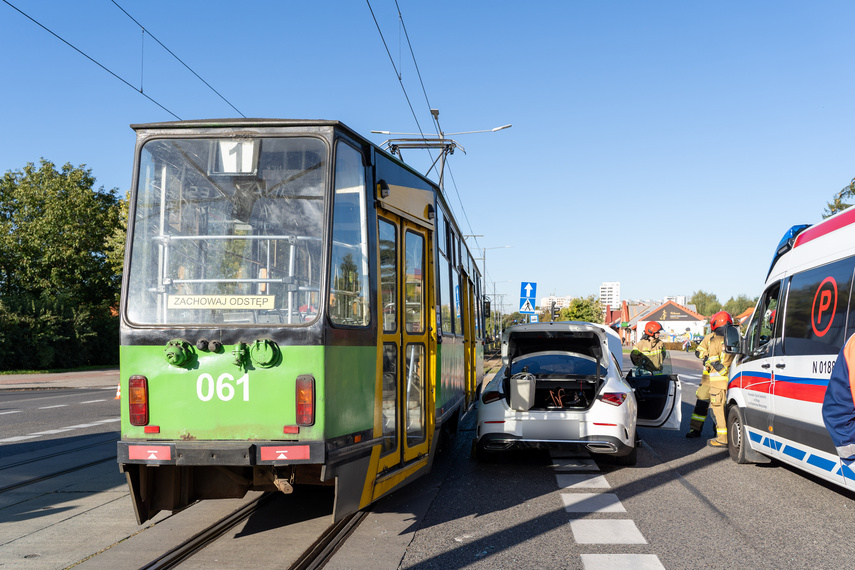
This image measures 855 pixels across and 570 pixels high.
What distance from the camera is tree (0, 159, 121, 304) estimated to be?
45.2 meters

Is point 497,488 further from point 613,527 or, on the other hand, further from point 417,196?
point 417,196

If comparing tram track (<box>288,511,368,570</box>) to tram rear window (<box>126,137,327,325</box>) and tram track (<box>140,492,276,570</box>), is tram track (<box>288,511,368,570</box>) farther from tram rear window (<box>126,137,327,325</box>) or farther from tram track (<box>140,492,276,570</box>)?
tram rear window (<box>126,137,327,325</box>)

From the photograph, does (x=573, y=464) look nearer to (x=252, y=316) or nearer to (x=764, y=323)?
(x=764, y=323)

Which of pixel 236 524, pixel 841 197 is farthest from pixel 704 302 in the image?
pixel 236 524

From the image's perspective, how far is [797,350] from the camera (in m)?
7.22

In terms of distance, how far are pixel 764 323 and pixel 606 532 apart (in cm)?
401

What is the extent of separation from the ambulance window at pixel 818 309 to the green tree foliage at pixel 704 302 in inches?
6845

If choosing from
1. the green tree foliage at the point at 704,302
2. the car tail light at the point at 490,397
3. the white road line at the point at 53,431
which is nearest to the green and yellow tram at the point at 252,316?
the car tail light at the point at 490,397

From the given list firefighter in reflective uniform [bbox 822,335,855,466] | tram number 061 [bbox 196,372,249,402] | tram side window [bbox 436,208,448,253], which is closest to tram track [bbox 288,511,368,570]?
tram number 061 [bbox 196,372,249,402]

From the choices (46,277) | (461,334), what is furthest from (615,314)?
(461,334)

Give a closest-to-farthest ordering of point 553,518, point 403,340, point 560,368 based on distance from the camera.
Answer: point 553,518, point 403,340, point 560,368

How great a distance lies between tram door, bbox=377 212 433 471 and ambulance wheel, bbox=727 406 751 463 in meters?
4.29

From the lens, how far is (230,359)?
5.23 m

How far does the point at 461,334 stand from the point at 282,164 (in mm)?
5632
